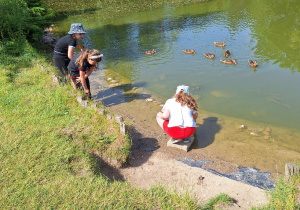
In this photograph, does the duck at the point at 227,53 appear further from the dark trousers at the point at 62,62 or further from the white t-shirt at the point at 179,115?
the dark trousers at the point at 62,62

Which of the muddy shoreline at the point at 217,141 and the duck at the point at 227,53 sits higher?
the duck at the point at 227,53

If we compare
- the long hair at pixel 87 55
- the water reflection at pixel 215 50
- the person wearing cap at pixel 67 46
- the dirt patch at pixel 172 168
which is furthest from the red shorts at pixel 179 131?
the person wearing cap at pixel 67 46

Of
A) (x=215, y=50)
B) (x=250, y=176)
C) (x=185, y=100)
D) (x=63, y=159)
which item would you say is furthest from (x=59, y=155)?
(x=215, y=50)

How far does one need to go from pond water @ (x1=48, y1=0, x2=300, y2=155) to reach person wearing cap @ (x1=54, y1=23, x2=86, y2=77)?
2766 millimetres

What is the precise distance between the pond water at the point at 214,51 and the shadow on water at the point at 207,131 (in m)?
0.58

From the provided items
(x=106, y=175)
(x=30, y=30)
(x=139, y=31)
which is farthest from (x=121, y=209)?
(x=139, y=31)

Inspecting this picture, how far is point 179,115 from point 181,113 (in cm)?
6

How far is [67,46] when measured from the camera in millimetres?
7297

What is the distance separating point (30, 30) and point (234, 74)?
8.74 metres

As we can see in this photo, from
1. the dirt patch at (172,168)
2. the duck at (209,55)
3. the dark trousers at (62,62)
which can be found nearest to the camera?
the dirt patch at (172,168)

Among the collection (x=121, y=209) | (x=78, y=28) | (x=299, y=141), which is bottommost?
(x=299, y=141)

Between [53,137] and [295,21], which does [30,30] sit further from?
[295,21]

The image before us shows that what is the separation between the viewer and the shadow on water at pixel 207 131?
6402mm

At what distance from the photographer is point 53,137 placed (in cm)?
514
